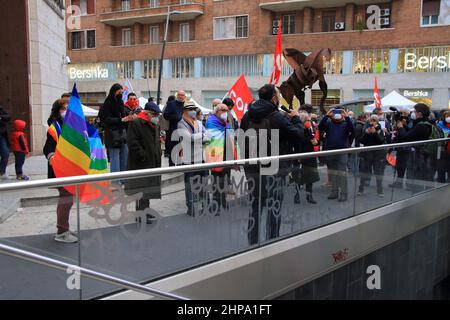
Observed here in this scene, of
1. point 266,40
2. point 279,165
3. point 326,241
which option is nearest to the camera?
point 279,165

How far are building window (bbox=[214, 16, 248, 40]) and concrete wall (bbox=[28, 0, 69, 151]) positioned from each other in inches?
Answer: 957

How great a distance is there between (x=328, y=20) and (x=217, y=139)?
102ft

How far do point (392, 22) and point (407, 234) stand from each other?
28.9 m

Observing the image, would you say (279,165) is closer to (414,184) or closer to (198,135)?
(198,135)

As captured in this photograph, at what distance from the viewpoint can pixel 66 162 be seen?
444cm

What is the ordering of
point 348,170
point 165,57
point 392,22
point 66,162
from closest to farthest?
point 66,162
point 348,170
point 392,22
point 165,57

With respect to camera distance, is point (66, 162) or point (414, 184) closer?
point (66, 162)

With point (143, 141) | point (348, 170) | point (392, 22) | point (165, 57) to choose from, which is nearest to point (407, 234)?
point (348, 170)

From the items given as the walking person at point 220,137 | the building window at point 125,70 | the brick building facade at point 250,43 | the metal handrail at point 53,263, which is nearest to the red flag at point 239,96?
the walking person at point 220,137

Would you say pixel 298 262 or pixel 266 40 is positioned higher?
pixel 266 40

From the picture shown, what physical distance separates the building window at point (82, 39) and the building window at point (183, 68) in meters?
9.79

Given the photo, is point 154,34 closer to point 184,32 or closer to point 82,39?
point 184,32

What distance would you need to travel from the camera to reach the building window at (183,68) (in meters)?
38.8

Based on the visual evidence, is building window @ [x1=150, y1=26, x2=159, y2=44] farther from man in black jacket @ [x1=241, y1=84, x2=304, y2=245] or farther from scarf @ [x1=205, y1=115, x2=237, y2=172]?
man in black jacket @ [x1=241, y1=84, x2=304, y2=245]
